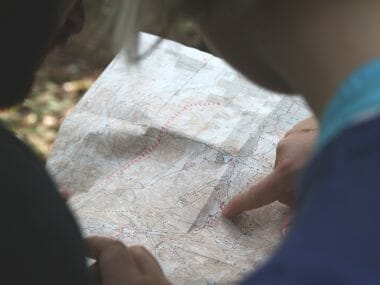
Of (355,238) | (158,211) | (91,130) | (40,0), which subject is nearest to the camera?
(355,238)

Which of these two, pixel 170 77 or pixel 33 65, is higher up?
pixel 33 65

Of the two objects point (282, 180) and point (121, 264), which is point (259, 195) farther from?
point (121, 264)

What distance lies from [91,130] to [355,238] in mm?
672

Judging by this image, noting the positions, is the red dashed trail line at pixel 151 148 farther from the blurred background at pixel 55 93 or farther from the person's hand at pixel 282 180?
the blurred background at pixel 55 93

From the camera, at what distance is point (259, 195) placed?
0.85m

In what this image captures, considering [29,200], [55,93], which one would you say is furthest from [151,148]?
[55,93]

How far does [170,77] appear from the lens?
105 centimetres

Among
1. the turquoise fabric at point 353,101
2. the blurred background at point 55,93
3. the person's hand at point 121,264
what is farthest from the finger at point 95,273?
the blurred background at point 55,93

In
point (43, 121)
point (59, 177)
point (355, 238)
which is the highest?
point (355, 238)

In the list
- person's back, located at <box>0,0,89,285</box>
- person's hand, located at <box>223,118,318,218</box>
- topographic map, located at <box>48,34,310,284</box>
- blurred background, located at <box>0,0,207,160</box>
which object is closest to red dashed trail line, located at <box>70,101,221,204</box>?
topographic map, located at <box>48,34,310,284</box>

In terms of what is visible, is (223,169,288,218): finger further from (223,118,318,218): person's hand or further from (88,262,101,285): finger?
(88,262,101,285): finger

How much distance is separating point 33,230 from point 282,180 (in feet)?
1.12

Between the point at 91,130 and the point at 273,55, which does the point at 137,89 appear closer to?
the point at 91,130

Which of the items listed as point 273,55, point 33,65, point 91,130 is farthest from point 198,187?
point 273,55
